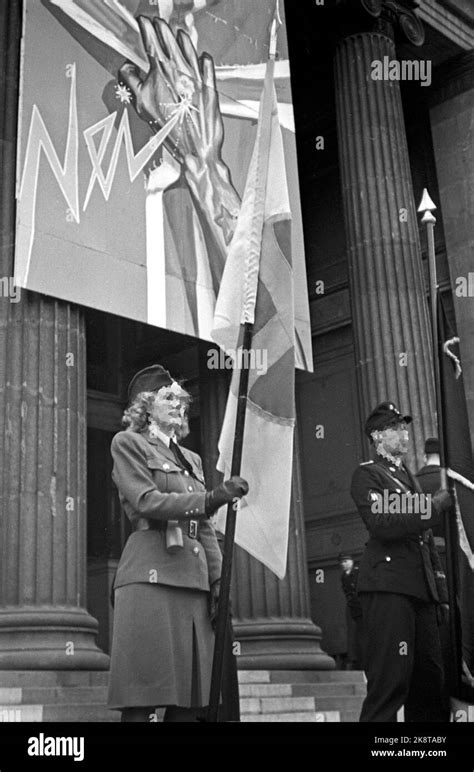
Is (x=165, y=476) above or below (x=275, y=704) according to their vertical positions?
above

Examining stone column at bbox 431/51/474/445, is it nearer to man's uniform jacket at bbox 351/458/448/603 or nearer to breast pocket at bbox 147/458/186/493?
man's uniform jacket at bbox 351/458/448/603

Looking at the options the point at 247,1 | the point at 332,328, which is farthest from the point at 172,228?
the point at 332,328

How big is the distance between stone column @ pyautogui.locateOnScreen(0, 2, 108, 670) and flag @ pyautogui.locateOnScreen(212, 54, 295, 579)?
8.22 feet

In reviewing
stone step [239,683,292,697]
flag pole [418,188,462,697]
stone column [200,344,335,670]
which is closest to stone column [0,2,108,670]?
stone step [239,683,292,697]

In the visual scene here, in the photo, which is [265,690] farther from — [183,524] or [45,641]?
[183,524]

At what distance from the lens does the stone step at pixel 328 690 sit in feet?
28.0

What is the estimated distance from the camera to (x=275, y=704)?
815cm

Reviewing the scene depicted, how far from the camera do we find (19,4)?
9.16 metres

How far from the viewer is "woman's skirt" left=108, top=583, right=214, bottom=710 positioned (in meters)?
4.91

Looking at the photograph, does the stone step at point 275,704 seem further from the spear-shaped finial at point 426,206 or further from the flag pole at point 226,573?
the spear-shaped finial at point 426,206

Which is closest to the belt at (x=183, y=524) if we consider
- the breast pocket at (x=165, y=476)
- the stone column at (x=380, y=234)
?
the breast pocket at (x=165, y=476)

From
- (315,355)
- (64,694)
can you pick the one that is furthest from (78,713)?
(315,355)

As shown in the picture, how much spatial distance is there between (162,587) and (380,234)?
7787 mm

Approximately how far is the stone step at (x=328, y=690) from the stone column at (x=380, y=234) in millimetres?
2943
